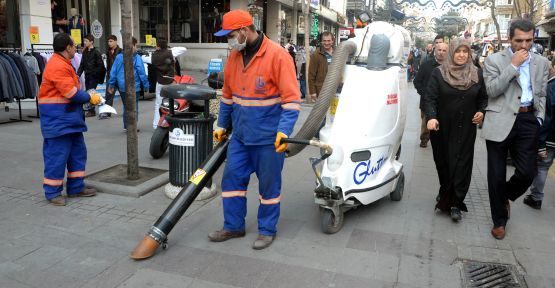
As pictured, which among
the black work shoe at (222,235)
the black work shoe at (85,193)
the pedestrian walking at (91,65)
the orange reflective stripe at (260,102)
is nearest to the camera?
the orange reflective stripe at (260,102)

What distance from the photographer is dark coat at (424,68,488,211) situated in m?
4.51

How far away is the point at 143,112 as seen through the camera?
36.4ft

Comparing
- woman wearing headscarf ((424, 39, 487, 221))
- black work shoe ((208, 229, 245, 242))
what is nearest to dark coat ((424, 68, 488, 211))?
woman wearing headscarf ((424, 39, 487, 221))

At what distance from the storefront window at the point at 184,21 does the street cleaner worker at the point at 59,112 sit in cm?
1926

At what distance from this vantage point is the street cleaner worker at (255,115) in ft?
12.4

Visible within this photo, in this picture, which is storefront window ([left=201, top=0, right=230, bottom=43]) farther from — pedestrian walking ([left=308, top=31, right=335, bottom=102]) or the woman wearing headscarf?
the woman wearing headscarf

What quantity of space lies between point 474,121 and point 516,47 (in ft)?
2.40

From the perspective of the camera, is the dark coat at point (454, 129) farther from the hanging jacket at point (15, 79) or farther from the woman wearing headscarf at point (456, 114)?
the hanging jacket at point (15, 79)

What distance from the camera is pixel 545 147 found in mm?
4980

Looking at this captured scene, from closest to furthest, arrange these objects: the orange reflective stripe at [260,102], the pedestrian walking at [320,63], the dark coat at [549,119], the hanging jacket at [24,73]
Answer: the orange reflective stripe at [260,102] < the dark coat at [549,119] < the pedestrian walking at [320,63] < the hanging jacket at [24,73]

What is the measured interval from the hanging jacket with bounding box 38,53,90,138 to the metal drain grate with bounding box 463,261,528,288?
3851 millimetres

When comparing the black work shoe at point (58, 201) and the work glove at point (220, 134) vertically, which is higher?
the work glove at point (220, 134)

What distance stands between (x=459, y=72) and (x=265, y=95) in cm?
196

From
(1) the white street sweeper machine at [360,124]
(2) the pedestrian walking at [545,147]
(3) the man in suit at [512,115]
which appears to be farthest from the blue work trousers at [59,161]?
(2) the pedestrian walking at [545,147]
